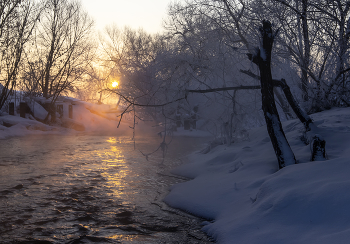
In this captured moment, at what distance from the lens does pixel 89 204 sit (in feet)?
17.4

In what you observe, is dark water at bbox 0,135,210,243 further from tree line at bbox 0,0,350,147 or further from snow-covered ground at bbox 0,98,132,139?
snow-covered ground at bbox 0,98,132,139

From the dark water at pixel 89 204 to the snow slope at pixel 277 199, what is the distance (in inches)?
17.8

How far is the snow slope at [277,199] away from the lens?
3275mm

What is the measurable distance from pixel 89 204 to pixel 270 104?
3.71 metres

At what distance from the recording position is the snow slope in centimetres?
328

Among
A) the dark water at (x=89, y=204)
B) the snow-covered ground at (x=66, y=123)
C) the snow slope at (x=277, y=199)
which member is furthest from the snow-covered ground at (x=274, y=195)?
the snow-covered ground at (x=66, y=123)

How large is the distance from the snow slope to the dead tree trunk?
1.72 ft

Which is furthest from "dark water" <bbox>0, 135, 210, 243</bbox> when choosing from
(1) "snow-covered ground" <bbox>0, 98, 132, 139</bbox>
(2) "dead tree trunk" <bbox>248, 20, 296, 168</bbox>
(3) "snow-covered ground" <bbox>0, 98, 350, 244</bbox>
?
(1) "snow-covered ground" <bbox>0, 98, 132, 139</bbox>

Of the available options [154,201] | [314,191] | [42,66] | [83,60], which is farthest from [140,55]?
[314,191]

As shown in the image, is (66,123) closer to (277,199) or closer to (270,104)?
(270,104)

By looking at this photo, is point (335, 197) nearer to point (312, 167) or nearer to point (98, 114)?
point (312, 167)

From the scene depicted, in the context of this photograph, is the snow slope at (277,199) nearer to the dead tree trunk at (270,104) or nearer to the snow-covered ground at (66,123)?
the dead tree trunk at (270,104)

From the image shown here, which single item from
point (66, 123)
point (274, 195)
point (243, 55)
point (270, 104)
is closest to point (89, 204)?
point (274, 195)

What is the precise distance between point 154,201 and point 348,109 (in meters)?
6.54
